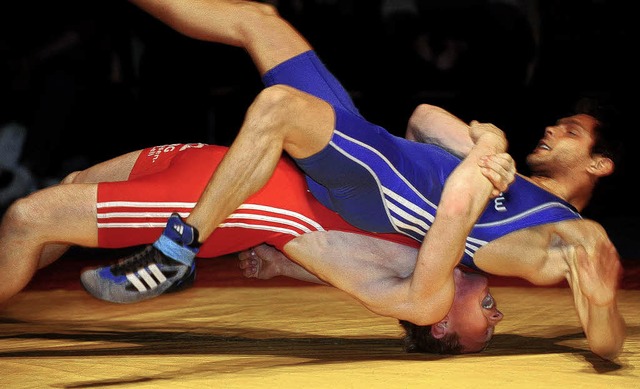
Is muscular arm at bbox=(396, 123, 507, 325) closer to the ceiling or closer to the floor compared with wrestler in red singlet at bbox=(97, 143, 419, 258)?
closer to the ceiling

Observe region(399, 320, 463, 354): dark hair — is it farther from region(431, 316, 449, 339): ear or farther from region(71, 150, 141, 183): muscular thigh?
region(71, 150, 141, 183): muscular thigh

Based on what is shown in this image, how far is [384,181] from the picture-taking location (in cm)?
326

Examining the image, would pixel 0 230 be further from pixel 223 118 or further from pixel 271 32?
pixel 223 118

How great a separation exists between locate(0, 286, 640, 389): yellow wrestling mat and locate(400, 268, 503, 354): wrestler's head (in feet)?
0.17

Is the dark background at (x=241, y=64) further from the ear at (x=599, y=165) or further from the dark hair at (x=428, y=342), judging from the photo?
the dark hair at (x=428, y=342)

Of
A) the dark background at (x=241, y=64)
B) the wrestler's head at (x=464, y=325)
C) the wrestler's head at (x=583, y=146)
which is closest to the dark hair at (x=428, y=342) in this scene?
the wrestler's head at (x=464, y=325)

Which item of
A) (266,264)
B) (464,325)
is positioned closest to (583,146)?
(464,325)

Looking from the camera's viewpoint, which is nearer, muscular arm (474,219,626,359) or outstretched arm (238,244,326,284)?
muscular arm (474,219,626,359)

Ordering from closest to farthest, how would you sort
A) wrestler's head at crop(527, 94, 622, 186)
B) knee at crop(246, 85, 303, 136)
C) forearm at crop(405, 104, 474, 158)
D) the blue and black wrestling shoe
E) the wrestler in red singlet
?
the blue and black wrestling shoe < knee at crop(246, 85, 303, 136) < the wrestler in red singlet < forearm at crop(405, 104, 474, 158) < wrestler's head at crop(527, 94, 622, 186)

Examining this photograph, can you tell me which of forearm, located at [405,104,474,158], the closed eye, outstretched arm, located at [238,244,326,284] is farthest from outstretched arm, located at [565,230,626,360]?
outstretched arm, located at [238,244,326,284]

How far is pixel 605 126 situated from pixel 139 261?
2.08 metres

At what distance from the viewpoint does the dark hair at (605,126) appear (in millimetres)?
3926

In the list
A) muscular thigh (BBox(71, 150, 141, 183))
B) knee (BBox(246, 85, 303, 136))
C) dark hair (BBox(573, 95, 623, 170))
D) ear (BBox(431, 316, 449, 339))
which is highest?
dark hair (BBox(573, 95, 623, 170))

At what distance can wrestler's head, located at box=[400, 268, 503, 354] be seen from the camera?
3.47 m
